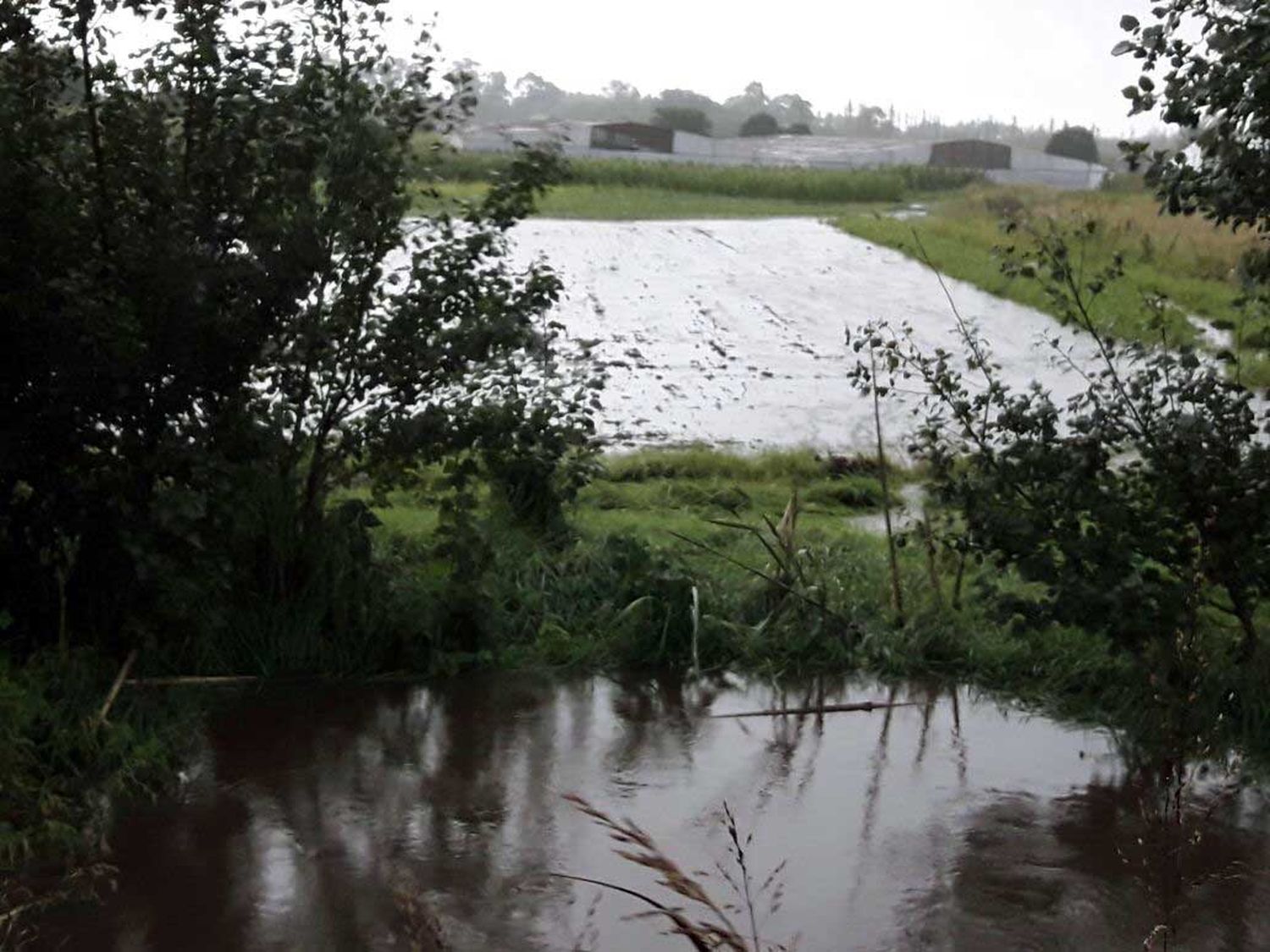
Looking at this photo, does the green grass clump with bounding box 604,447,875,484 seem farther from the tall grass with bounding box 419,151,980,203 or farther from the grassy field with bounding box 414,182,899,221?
the tall grass with bounding box 419,151,980,203

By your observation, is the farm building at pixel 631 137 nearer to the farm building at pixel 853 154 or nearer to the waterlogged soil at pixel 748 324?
the farm building at pixel 853 154

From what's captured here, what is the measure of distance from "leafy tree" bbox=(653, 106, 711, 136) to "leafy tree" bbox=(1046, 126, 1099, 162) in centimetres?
671

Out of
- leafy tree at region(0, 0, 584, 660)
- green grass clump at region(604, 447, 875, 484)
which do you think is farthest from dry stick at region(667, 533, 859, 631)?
green grass clump at region(604, 447, 875, 484)

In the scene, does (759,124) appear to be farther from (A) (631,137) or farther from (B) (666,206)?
(A) (631,137)

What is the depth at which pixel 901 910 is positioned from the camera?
4.30 metres

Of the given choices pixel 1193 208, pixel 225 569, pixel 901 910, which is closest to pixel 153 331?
pixel 225 569

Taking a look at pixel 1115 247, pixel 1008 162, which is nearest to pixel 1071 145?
pixel 1008 162

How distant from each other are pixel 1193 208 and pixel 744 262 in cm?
1448

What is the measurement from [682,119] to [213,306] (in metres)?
20.9

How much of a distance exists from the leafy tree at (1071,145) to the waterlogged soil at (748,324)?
809cm

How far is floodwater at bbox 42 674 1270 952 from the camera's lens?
4152 mm

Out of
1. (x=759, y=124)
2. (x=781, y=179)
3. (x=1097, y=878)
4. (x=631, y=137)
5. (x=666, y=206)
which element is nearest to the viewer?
(x=1097, y=878)

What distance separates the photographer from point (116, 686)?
17.7 ft

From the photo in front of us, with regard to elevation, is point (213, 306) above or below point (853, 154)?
below
